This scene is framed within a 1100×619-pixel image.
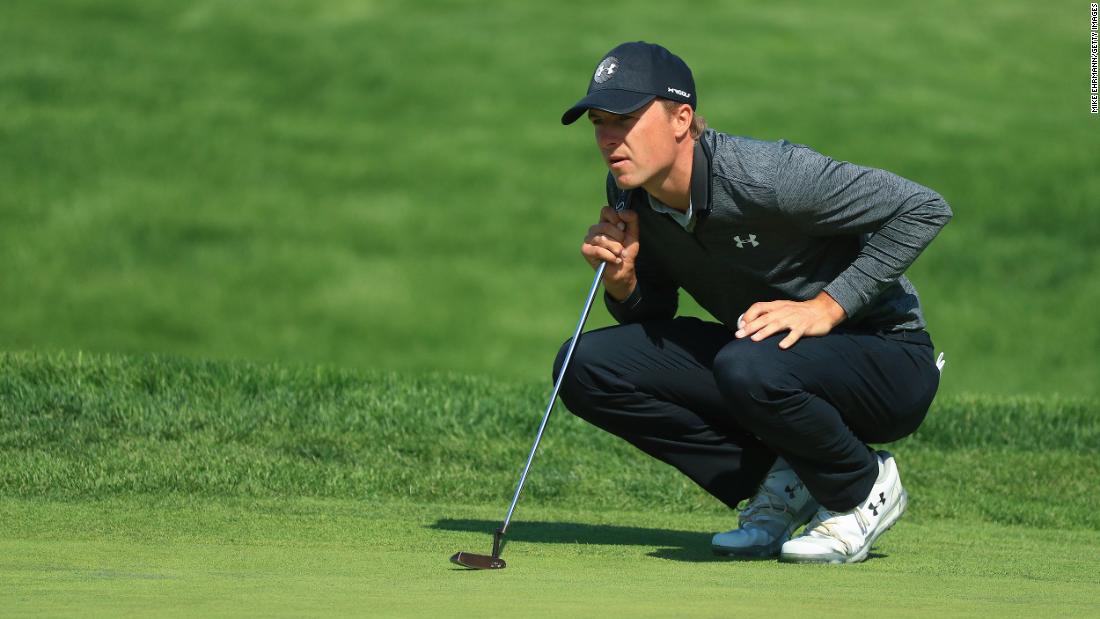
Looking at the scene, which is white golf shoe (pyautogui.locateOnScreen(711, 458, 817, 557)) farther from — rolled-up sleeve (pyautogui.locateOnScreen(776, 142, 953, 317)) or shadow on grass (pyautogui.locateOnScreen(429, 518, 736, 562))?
rolled-up sleeve (pyautogui.locateOnScreen(776, 142, 953, 317))

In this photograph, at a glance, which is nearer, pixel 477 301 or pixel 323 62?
pixel 477 301

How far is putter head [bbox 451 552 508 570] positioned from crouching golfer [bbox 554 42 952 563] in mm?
716

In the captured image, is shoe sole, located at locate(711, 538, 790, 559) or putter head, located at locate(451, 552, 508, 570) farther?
shoe sole, located at locate(711, 538, 790, 559)

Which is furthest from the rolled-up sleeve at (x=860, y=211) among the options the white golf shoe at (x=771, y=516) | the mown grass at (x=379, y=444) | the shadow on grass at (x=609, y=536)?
the mown grass at (x=379, y=444)

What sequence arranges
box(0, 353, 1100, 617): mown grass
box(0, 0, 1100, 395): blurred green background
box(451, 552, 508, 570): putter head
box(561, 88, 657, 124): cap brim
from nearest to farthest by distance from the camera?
box(0, 353, 1100, 617): mown grass, box(451, 552, 508, 570): putter head, box(561, 88, 657, 124): cap brim, box(0, 0, 1100, 395): blurred green background

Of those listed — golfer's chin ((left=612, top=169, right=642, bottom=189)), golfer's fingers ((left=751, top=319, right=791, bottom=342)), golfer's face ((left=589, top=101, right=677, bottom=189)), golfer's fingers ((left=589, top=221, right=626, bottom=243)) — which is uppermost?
golfer's face ((left=589, top=101, right=677, bottom=189))

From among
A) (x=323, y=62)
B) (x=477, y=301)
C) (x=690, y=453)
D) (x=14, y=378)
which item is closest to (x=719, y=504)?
(x=690, y=453)

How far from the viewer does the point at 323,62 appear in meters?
19.1

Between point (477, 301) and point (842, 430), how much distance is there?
33.3 feet

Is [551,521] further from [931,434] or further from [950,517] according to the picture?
[931,434]

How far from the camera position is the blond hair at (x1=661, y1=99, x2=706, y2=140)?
374 centimetres

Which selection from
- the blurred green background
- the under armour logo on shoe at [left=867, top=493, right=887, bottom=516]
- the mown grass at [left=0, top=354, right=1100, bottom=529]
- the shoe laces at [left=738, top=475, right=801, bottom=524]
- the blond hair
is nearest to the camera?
the blond hair

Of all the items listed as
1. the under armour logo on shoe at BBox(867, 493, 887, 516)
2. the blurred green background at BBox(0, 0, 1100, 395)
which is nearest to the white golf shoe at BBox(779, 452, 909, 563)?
the under armour logo on shoe at BBox(867, 493, 887, 516)

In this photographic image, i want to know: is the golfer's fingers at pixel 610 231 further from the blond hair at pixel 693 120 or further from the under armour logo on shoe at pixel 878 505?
the under armour logo on shoe at pixel 878 505
